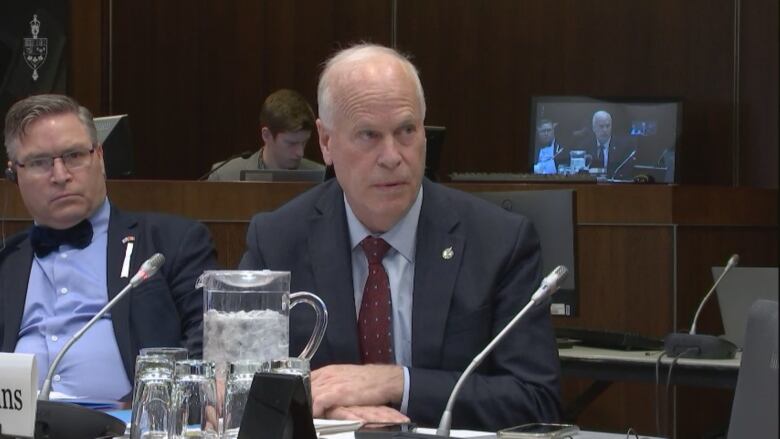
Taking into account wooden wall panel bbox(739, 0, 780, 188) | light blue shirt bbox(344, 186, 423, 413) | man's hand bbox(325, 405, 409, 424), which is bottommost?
man's hand bbox(325, 405, 409, 424)

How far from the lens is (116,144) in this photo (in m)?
5.24

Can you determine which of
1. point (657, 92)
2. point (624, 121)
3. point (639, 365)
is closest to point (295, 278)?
point (639, 365)

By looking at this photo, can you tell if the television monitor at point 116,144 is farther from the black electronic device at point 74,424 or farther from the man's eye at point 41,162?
the black electronic device at point 74,424

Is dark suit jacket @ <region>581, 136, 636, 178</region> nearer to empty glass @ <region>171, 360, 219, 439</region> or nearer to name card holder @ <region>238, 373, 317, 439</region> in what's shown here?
empty glass @ <region>171, 360, 219, 439</region>

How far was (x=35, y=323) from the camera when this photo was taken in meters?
3.44

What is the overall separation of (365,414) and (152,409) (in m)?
0.53

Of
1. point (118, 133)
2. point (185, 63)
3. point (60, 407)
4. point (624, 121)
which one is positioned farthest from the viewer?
point (185, 63)

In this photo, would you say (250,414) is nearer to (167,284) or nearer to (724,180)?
(167,284)

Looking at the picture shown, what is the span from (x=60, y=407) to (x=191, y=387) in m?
0.28

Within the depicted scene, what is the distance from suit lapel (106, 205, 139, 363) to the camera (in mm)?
3326

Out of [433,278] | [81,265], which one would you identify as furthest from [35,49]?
[433,278]

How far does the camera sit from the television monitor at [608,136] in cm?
707

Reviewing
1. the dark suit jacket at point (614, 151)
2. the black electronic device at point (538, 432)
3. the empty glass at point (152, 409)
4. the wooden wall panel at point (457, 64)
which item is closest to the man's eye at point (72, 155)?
the empty glass at point (152, 409)

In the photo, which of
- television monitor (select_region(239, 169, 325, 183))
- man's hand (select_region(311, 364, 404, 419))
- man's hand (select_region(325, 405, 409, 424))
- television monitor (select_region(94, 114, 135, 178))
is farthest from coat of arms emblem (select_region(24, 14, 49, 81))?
man's hand (select_region(325, 405, 409, 424))
